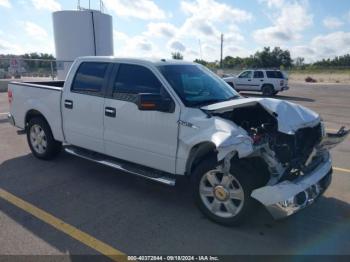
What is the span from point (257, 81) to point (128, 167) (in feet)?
63.7

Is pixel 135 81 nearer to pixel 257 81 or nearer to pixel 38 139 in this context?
pixel 38 139

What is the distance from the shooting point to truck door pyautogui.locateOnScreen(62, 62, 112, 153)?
16.4 ft

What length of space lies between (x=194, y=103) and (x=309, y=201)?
172cm

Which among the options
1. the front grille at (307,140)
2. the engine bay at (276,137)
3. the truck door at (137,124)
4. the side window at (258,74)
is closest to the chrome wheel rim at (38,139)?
the truck door at (137,124)

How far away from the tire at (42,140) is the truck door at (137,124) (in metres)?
1.63

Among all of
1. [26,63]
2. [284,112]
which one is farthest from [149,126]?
[26,63]

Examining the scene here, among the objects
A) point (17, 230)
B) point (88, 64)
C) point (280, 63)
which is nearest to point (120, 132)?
point (88, 64)

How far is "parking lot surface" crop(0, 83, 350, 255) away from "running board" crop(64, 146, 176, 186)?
0.40 meters

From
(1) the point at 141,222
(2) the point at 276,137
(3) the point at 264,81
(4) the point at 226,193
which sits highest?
(2) the point at 276,137

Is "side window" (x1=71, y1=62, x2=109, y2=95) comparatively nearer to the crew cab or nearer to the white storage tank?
the white storage tank

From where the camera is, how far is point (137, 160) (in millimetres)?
4617

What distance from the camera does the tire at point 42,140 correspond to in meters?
6.00

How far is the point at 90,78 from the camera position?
5223mm

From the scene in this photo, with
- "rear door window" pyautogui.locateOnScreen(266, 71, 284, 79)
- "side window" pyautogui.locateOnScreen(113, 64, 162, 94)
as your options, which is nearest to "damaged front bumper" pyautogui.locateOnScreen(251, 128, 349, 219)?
"side window" pyautogui.locateOnScreen(113, 64, 162, 94)
